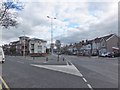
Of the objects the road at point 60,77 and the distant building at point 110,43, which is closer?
the road at point 60,77

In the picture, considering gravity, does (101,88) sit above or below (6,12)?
below

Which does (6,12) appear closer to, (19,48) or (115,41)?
(115,41)

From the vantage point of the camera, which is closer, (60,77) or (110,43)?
(60,77)

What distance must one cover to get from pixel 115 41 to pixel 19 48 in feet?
208

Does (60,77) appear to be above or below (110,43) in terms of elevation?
below

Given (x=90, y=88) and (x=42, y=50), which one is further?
(x=42, y=50)

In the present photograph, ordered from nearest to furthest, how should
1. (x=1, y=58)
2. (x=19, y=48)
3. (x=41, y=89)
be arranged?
1. (x=41, y=89)
2. (x=1, y=58)
3. (x=19, y=48)

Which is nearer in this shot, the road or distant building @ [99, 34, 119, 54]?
the road

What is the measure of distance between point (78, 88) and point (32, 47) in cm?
12068

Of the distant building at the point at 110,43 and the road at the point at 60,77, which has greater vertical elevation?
the distant building at the point at 110,43

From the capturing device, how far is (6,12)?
14.6 meters

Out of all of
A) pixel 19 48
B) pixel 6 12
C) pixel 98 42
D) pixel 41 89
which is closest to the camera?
pixel 41 89

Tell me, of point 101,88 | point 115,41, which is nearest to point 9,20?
point 101,88

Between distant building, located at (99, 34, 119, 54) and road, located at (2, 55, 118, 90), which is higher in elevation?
distant building, located at (99, 34, 119, 54)
